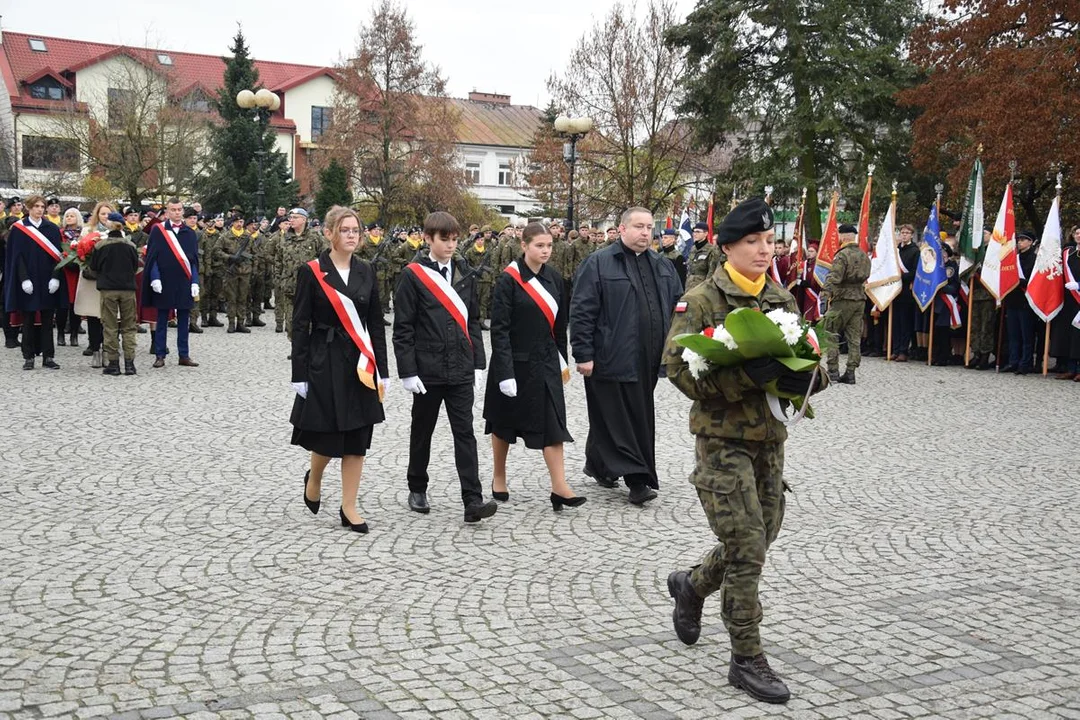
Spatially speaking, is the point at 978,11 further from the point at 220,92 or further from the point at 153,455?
the point at 220,92

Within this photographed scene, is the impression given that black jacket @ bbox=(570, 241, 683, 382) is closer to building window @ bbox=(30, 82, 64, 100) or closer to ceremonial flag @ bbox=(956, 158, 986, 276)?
ceremonial flag @ bbox=(956, 158, 986, 276)

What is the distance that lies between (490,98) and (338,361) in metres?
81.3

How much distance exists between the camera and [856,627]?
5.39 m

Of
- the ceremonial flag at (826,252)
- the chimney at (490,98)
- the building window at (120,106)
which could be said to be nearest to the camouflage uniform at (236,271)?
the ceremonial flag at (826,252)

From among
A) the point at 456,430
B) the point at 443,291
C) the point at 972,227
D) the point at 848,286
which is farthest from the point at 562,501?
the point at 972,227

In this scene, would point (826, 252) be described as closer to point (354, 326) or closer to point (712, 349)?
point (354, 326)

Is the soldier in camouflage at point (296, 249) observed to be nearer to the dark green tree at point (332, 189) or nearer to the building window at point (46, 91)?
the dark green tree at point (332, 189)

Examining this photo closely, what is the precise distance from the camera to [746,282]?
4848 millimetres

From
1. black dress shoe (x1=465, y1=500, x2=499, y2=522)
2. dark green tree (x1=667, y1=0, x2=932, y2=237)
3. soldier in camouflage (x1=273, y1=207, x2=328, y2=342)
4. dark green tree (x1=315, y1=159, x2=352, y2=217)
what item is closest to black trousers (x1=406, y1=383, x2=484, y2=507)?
black dress shoe (x1=465, y1=500, x2=499, y2=522)

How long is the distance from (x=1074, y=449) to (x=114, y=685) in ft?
29.7

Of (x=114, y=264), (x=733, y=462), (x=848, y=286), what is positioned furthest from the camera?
(x=848, y=286)

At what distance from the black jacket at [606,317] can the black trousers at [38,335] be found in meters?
9.16

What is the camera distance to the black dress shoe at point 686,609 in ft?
16.4

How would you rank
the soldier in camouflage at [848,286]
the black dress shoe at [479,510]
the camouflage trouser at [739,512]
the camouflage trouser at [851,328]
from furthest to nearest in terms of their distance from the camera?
1. the soldier in camouflage at [848,286]
2. the camouflage trouser at [851,328]
3. the black dress shoe at [479,510]
4. the camouflage trouser at [739,512]
